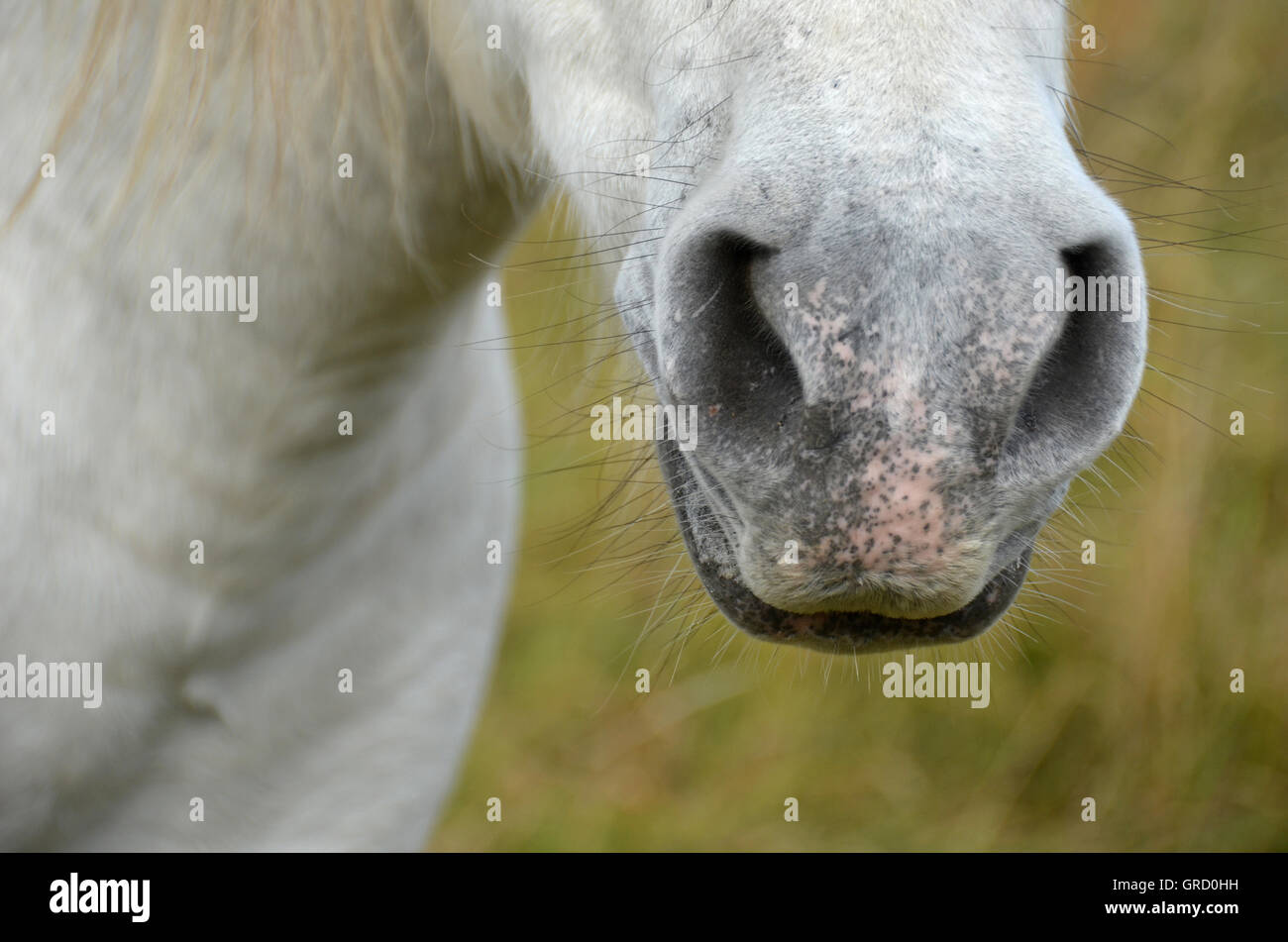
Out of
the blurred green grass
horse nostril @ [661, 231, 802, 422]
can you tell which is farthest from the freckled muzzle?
the blurred green grass

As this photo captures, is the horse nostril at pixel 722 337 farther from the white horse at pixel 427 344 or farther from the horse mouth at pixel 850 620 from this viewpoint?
the horse mouth at pixel 850 620

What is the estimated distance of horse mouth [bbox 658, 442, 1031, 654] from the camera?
0.88 m

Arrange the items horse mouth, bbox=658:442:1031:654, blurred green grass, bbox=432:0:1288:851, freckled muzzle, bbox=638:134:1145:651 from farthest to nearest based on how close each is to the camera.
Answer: blurred green grass, bbox=432:0:1288:851 < horse mouth, bbox=658:442:1031:654 < freckled muzzle, bbox=638:134:1145:651

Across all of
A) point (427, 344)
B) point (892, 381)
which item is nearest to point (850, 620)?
point (892, 381)

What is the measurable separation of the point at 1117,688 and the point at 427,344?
207 cm

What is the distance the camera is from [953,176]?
0.74 meters

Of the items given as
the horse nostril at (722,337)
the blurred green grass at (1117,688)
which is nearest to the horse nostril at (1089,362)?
the horse nostril at (722,337)

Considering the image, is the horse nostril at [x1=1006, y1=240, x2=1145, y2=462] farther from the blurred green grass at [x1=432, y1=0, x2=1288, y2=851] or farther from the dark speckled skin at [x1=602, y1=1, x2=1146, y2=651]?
the blurred green grass at [x1=432, y1=0, x2=1288, y2=851]

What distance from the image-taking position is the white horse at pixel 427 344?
76 centimetres

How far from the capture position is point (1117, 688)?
111 inches

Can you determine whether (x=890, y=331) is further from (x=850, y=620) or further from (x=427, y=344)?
(x=427, y=344)

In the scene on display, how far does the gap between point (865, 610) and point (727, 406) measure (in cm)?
17

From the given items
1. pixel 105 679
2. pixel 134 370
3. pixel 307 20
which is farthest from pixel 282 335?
pixel 105 679
